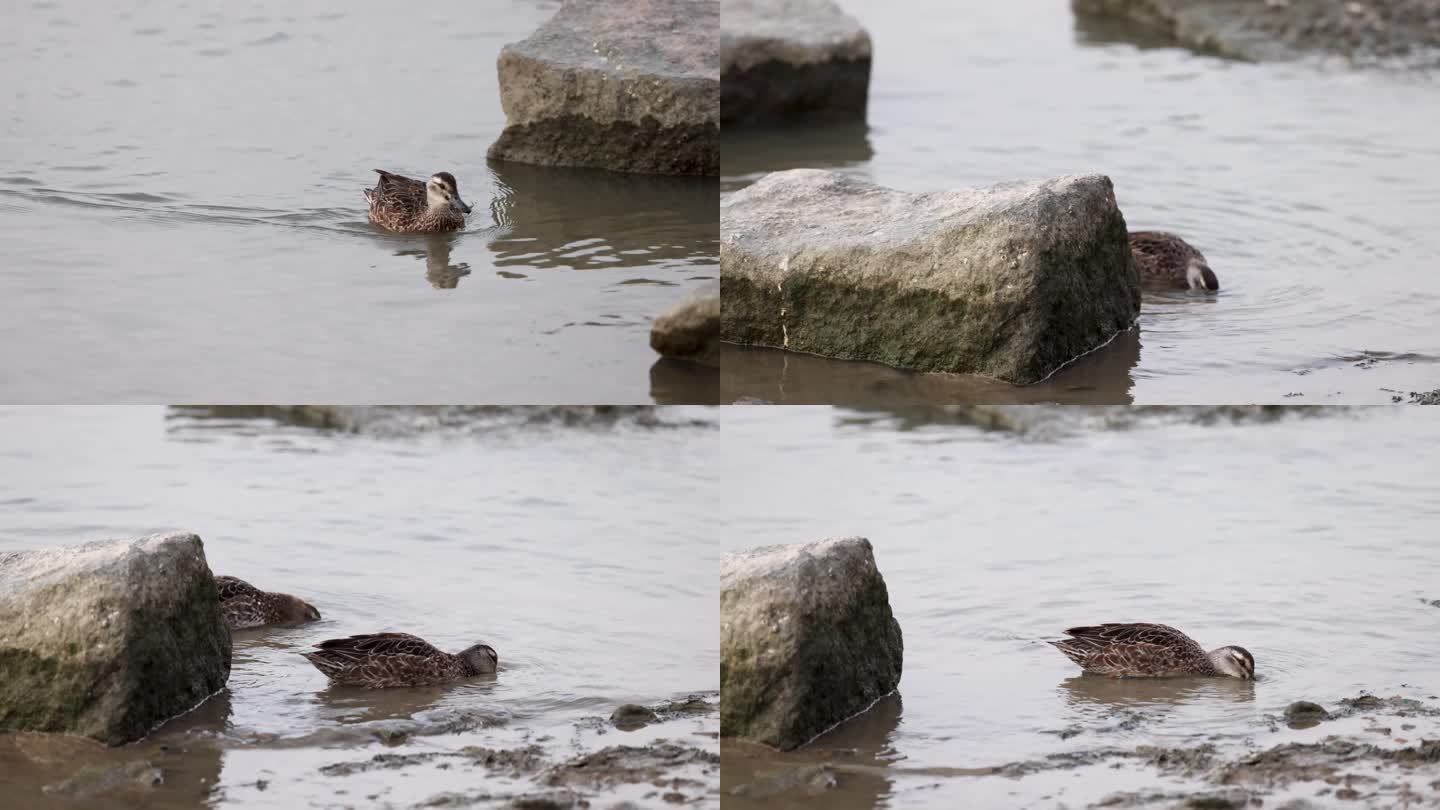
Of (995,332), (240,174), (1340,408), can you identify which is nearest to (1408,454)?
(1340,408)

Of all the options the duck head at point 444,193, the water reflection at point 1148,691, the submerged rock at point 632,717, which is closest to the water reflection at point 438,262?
the duck head at point 444,193

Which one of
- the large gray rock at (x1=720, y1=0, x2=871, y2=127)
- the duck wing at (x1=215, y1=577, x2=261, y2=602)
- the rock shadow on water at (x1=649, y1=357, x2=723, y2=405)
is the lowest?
the duck wing at (x1=215, y1=577, x2=261, y2=602)

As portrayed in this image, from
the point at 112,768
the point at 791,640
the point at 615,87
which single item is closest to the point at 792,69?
the point at 615,87

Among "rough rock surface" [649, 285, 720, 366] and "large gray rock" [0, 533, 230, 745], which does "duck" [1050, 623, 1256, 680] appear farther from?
"large gray rock" [0, 533, 230, 745]

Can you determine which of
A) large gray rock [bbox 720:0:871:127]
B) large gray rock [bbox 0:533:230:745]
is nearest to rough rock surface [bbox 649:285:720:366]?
large gray rock [bbox 0:533:230:745]

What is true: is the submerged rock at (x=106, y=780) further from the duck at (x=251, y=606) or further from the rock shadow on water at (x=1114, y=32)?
the rock shadow on water at (x=1114, y=32)

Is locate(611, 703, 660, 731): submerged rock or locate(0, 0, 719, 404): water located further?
locate(611, 703, 660, 731): submerged rock
